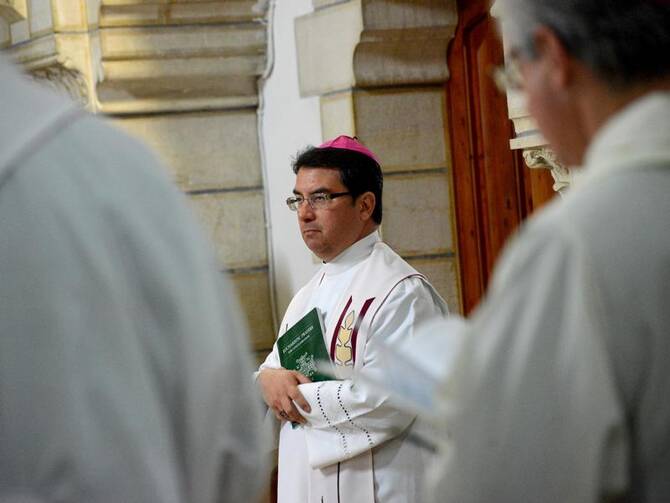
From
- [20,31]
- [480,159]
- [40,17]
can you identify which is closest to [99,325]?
[480,159]

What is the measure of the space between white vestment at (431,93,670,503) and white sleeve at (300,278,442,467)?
2446 mm

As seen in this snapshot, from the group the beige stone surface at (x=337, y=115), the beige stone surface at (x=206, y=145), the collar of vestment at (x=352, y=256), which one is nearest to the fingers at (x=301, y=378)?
the collar of vestment at (x=352, y=256)

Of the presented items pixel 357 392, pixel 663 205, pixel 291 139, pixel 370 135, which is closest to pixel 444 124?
pixel 370 135

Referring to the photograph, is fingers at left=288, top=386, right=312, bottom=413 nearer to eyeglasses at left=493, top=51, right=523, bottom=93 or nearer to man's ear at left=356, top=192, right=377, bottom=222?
man's ear at left=356, top=192, right=377, bottom=222

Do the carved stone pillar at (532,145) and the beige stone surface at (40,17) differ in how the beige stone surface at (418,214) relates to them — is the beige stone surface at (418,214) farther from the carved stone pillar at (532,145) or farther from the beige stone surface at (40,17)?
the beige stone surface at (40,17)

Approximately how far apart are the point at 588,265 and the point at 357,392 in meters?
2.63

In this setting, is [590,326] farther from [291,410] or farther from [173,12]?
[173,12]

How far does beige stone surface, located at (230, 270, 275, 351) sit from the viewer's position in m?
6.36

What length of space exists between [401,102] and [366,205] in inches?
42.1

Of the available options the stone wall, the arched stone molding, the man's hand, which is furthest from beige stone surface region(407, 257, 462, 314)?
the man's hand

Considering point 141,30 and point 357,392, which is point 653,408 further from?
point 141,30

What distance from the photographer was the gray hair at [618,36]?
1671mm

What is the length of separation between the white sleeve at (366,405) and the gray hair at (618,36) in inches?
97.3

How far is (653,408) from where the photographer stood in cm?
158
